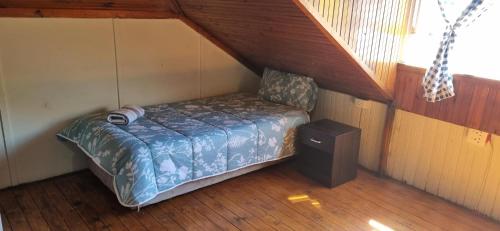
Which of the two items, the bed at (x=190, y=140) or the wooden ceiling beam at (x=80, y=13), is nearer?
the bed at (x=190, y=140)


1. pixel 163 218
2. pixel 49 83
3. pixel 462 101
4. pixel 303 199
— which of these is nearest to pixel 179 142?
pixel 163 218

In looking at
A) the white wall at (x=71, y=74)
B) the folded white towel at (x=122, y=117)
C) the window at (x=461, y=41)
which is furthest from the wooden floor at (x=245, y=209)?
the window at (x=461, y=41)

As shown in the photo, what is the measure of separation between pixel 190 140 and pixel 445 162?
1.95m

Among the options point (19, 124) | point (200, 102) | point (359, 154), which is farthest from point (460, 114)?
point (19, 124)

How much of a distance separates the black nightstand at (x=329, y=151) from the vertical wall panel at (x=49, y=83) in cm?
176

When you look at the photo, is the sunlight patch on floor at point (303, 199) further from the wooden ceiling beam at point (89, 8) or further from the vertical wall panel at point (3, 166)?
the vertical wall panel at point (3, 166)

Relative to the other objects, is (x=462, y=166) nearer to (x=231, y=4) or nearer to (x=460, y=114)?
(x=460, y=114)

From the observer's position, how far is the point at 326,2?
91.1 inches

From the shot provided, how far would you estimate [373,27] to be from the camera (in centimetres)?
268

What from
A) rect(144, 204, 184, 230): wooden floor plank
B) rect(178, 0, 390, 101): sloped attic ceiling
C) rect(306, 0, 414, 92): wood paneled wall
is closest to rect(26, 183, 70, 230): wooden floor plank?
rect(144, 204, 184, 230): wooden floor plank

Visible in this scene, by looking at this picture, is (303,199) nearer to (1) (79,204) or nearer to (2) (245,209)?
(2) (245,209)

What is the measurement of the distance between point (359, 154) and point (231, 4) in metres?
1.86

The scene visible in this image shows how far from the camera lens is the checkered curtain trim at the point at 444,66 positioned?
2.39 metres

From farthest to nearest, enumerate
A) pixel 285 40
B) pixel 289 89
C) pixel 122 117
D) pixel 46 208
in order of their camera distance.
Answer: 1. pixel 289 89
2. pixel 285 40
3. pixel 122 117
4. pixel 46 208
